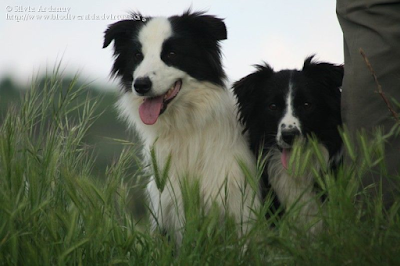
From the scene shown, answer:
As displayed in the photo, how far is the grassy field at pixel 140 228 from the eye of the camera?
268 centimetres

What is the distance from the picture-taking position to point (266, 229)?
296 cm

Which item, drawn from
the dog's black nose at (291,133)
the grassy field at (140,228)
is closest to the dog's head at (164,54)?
the dog's black nose at (291,133)

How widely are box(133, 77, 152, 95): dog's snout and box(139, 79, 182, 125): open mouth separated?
0.22 m

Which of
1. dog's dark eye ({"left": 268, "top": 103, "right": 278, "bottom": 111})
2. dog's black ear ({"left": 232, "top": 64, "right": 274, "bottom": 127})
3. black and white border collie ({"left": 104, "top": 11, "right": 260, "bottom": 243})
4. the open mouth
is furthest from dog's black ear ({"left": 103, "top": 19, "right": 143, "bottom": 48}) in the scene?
dog's dark eye ({"left": 268, "top": 103, "right": 278, "bottom": 111})

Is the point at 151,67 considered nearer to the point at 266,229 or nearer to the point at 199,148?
the point at 199,148

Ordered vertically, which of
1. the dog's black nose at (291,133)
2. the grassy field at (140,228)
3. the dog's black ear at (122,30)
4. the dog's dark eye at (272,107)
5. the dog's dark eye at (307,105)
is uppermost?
the dog's black ear at (122,30)

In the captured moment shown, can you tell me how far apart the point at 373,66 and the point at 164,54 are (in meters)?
1.42

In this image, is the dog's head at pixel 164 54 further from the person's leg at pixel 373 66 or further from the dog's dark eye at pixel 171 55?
the person's leg at pixel 373 66

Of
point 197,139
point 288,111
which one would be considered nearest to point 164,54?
point 197,139

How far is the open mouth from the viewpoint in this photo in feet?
15.0

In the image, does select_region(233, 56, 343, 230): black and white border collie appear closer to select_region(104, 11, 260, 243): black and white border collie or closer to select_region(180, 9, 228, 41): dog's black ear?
select_region(104, 11, 260, 243): black and white border collie

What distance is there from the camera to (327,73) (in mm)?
4488

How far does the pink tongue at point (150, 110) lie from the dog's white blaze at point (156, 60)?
0.14 m

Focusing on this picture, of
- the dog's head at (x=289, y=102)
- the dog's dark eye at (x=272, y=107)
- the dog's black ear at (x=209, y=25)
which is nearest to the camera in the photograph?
the dog's head at (x=289, y=102)
